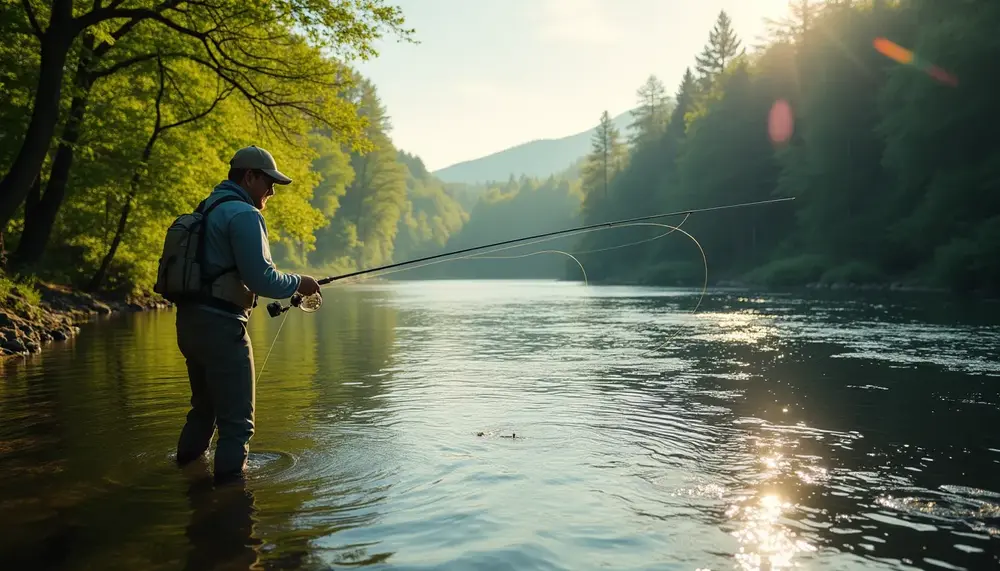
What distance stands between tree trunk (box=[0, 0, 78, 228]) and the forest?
0.11ft

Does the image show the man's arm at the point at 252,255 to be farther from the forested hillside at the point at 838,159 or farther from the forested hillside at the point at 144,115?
the forested hillside at the point at 838,159

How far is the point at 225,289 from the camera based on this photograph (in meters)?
5.67

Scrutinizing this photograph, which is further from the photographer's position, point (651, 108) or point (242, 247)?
point (651, 108)

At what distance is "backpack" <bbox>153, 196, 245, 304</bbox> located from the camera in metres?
5.58

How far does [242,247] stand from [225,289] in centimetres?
36

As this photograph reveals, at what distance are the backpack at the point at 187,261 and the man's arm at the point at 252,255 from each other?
0.73 ft

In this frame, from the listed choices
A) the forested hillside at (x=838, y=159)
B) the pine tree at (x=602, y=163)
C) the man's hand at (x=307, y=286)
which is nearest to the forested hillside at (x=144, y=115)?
the man's hand at (x=307, y=286)

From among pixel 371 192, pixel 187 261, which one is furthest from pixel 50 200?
pixel 371 192

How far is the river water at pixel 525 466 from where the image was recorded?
14.5ft

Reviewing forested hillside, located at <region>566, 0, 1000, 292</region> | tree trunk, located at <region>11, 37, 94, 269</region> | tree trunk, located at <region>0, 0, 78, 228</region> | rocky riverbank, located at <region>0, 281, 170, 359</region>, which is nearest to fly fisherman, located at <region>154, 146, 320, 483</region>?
tree trunk, located at <region>0, 0, 78, 228</region>

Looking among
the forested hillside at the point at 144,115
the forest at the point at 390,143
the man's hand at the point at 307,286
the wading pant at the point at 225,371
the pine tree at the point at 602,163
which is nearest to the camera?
the wading pant at the point at 225,371

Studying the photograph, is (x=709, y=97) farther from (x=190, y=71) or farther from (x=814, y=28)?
(x=190, y=71)

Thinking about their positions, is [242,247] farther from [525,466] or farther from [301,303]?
[525,466]

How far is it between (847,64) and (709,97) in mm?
28796
